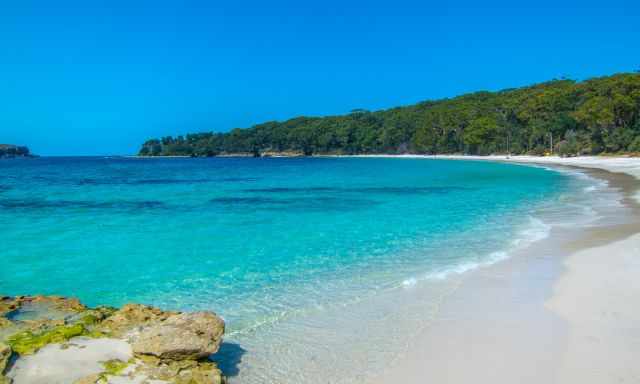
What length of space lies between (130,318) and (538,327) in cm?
512

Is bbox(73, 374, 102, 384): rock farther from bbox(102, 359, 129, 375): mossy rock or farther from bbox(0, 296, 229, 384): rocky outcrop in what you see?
bbox(102, 359, 129, 375): mossy rock

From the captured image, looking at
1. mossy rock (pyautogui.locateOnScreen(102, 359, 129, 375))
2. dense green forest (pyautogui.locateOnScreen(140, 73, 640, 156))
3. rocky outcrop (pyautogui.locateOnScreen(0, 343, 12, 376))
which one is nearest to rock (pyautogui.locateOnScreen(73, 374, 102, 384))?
mossy rock (pyautogui.locateOnScreen(102, 359, 129, 375))

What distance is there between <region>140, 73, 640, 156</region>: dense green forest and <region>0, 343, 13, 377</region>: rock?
68514 mm

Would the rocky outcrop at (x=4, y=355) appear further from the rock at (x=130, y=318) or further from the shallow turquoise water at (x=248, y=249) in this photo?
the shallow turquoise water at (x=248, y=249)

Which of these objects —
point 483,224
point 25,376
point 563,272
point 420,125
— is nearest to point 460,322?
point 563,272

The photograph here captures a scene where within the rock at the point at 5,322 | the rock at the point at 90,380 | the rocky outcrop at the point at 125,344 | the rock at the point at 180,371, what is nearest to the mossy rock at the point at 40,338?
the rocky outcrop at the point at 125,344

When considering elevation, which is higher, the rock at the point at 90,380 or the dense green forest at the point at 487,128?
the dense green forest at the point at 487,128

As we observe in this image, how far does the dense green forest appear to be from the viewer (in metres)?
69.3

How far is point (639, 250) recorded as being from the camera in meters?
10.2

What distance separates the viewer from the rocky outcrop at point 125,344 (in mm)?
4645

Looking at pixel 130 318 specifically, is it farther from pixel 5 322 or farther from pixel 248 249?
pixel 248 249

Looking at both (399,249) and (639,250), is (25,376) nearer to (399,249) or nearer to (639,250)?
(399,249)

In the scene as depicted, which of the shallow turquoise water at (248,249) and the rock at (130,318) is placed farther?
the shallow turquoise water at (248,249)

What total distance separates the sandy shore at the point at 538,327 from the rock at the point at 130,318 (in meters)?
2.83
